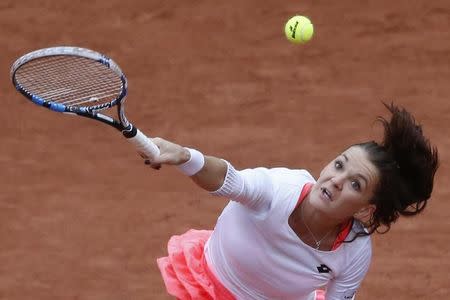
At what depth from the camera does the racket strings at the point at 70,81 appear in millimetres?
3494

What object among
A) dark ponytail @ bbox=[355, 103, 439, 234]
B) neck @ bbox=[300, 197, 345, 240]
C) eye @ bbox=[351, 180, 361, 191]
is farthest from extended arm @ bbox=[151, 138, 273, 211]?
dark ponytail @ bbox=[355, 103, 439, 234]

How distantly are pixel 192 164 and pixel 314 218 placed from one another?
0.54 metres

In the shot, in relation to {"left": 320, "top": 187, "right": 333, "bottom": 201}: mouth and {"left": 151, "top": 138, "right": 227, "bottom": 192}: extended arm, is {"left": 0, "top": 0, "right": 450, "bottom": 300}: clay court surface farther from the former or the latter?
{"left": 151, "top": 138, "right": 227, "bottom": 192}: extended arm

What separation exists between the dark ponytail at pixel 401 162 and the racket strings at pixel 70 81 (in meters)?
0.85

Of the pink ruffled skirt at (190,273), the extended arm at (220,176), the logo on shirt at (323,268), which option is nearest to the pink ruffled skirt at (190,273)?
the pink ruffled skirt at (190,273)

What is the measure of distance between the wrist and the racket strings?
51cm

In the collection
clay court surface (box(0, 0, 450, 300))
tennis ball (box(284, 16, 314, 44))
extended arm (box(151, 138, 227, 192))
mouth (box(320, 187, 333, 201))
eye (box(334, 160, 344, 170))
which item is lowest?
clay court surface (box(0, 0, 450, 300))

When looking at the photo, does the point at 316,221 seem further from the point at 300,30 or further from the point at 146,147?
the point at 300,30

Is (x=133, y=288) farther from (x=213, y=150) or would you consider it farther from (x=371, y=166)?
(x=371, y=166)

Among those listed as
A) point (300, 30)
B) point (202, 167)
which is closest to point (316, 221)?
point (202, 167)

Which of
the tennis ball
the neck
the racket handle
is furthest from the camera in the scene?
the tennis ball

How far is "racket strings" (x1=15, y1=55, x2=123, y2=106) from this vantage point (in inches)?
138

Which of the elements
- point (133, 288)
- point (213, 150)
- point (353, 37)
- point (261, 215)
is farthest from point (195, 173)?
point (353, 37)

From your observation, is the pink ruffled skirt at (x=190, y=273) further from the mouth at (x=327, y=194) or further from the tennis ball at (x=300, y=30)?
the tennis ball at (x=300, y=30)
